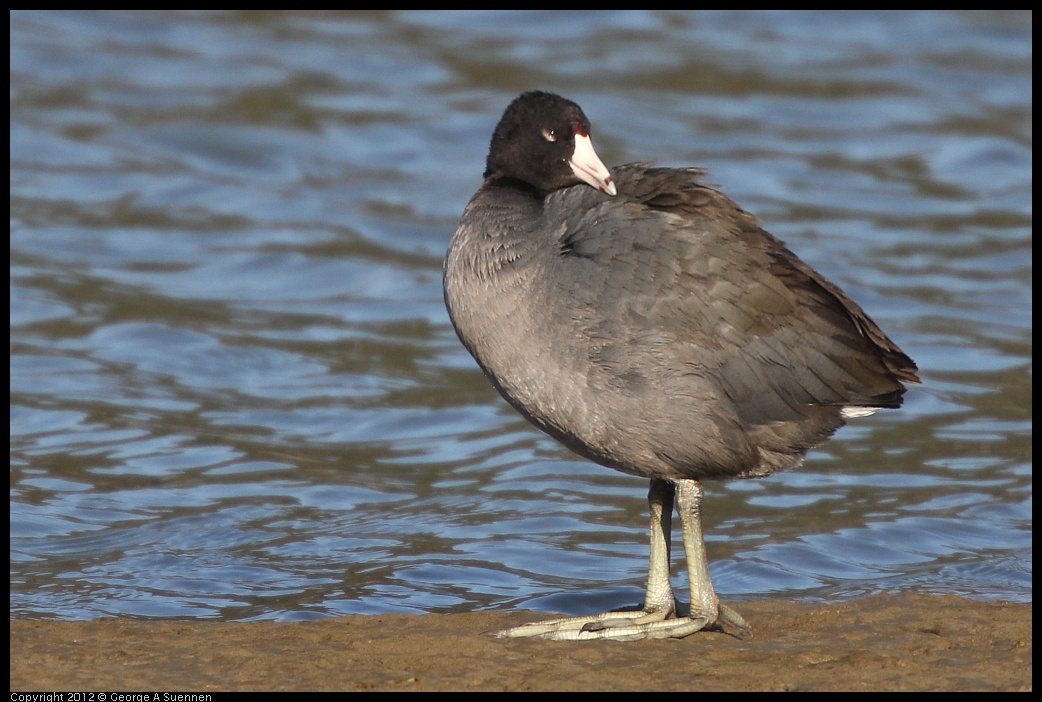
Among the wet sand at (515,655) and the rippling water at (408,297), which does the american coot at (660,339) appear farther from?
the rippling water at (408,297)

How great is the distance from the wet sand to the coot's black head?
146cm

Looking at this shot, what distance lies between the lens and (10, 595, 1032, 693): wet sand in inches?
163

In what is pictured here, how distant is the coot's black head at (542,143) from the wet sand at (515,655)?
4.79 ft

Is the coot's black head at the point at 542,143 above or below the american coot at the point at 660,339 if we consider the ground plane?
above

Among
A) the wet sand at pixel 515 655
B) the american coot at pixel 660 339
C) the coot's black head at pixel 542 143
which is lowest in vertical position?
the wet sand at pixel 515 655

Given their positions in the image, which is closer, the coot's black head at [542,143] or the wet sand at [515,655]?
the wet sand at [515,655]

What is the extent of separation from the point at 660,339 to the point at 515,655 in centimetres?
103

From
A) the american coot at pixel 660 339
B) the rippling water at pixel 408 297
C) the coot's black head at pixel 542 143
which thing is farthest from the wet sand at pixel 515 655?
the coot's black head at pixel 542 143

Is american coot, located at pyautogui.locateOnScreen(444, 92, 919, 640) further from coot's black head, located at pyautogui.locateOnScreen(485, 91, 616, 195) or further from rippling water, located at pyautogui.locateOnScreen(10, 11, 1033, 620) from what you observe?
rippling water, located at pyautogui.locateOnScreen(10, 11, 1033, 620)

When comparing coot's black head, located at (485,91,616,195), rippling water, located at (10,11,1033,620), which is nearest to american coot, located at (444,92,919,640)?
coot's black head, located at (485,91,616,195)

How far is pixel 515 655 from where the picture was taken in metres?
4.47

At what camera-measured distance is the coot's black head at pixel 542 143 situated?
5.07 metres

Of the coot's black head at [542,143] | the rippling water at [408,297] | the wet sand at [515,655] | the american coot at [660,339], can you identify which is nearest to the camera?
the wet sand at [515,655]

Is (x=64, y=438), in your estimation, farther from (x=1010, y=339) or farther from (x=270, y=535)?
(x=1010, y=339)
